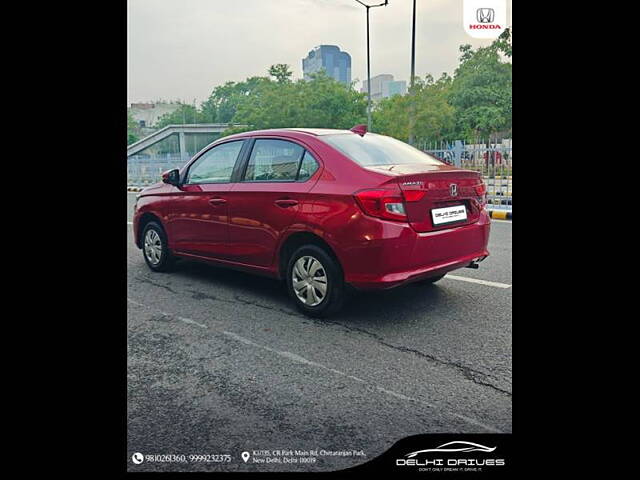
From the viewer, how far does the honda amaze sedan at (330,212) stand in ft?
11.4

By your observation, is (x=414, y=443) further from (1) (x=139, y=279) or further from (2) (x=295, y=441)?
(1) (x=139, y=279)

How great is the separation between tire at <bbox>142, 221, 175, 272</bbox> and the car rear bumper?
223cm

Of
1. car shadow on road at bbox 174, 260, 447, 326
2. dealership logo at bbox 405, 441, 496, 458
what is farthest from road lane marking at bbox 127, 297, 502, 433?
car shadow on road at bbox 174, 260, 447, 326

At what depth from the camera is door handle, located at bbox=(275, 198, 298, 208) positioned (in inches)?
153

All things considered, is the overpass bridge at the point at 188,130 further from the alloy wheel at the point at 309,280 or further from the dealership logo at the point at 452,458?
the dealership logo at the point at 452,458

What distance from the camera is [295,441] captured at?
2.07m

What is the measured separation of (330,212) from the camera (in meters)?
3.63

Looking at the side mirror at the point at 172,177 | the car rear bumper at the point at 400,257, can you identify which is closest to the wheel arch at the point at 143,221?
the side mirror at the point at 172,177

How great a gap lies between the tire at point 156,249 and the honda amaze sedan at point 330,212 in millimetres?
444

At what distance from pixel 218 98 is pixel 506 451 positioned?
229cm

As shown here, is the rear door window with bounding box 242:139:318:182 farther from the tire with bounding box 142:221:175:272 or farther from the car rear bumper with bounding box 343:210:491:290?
the tire with bounding box 142:221:175:272
